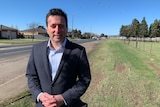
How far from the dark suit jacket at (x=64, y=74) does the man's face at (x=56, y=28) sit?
0.37 feet

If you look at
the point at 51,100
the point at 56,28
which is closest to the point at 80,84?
the point at 51,100

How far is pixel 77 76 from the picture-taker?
2623 mm

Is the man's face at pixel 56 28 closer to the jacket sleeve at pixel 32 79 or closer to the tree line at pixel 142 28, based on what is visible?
the jacket sleeve at pixel 32 79

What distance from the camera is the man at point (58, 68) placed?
2.48 meters

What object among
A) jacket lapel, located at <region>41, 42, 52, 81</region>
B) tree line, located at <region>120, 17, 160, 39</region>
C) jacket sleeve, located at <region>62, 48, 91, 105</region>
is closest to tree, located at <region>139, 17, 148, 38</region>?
tree line, located at <region>120, 17, 160, 39</region>

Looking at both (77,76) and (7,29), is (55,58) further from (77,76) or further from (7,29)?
(7,29)

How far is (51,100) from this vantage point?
234 cm

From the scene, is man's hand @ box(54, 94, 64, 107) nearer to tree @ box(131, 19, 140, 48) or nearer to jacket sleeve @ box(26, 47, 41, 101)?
jacket sleeve @ box(26, 47, 41, 101)

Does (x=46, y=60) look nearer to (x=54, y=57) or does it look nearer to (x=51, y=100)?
(x=54, y=57)

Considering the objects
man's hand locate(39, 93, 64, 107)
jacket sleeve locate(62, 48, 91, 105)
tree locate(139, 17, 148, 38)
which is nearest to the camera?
man's hand locate(39, 93, 64, 107)

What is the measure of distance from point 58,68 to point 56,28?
0.38m

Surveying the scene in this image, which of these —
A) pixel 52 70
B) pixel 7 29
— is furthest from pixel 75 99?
pixel 7 29

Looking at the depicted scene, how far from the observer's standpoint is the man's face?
8.24 ft

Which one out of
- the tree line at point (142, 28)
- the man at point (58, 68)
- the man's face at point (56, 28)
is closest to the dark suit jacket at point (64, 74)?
the man at point (58, 68)
